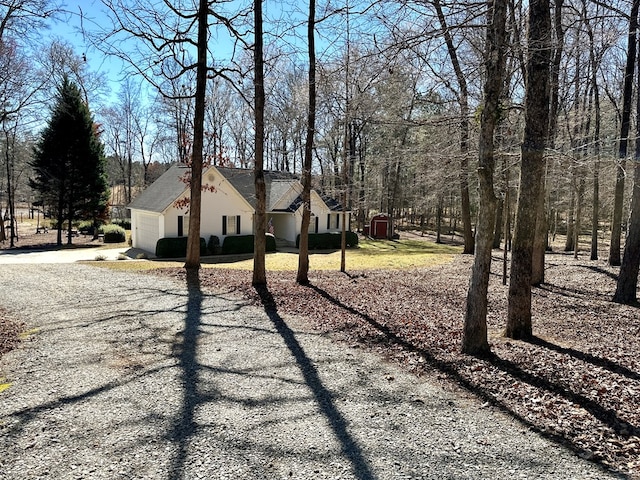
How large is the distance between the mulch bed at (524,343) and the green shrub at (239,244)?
9677mm

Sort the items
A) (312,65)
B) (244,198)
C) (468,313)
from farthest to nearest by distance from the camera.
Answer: (244,198)
(312,65)
(468,313)

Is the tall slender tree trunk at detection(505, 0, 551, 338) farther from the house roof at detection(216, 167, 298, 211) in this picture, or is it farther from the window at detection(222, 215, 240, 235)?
the house roof at detection(216, 167, 298, 211)

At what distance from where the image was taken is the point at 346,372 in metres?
5.60

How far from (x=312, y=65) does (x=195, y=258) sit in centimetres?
707

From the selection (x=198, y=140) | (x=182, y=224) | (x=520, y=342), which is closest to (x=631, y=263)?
(x=520, y=342)

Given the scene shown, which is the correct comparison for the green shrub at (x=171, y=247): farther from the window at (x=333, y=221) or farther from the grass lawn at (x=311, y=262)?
the window at (x=333, y=221)

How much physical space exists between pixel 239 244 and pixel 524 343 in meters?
18.6

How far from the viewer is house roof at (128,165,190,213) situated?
21859 mm

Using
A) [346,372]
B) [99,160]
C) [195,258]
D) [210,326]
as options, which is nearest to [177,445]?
[346,372]

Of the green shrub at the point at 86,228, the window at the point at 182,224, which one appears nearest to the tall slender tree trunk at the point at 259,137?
the window at the point at 182,224

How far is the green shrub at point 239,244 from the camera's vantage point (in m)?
23.1

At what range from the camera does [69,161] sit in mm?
26641

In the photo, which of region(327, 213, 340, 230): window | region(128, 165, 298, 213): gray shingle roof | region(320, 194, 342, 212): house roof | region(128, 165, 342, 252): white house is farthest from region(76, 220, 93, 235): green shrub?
region(327, 213, 340, 230): window

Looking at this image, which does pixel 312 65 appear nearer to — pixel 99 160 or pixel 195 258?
pixel 195 258
